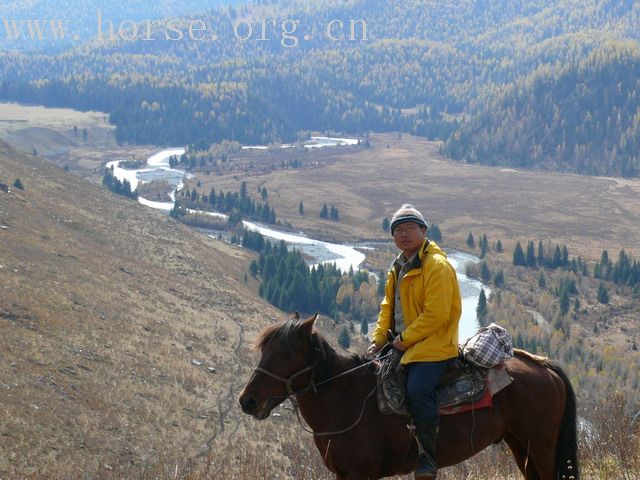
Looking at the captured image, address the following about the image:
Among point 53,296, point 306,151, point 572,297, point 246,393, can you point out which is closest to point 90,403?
point 53,296

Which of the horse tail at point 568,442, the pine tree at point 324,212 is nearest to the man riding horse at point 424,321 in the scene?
the horse tail at point 568,442

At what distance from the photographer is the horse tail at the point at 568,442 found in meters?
10.9

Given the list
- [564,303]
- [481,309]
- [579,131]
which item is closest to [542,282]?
[564,303]

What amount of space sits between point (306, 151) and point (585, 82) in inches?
2660

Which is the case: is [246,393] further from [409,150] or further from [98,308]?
[409,150]

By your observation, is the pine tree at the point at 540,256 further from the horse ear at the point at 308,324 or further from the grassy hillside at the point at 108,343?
the horse ear at the point at 308,324

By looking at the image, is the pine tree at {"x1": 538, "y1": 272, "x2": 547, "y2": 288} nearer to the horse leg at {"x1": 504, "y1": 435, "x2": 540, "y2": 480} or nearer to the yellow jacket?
the horse leg at {"x1": 504, "y1": 435, "x2": 540, "y2": 480}

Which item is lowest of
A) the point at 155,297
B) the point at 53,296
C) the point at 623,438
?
the point at 155,297

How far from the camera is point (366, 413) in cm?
1009

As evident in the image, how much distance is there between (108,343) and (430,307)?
96.2 feet

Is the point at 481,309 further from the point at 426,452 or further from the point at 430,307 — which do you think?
the point at 430,307

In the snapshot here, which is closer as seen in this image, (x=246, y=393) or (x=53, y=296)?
(x=246, y=393)

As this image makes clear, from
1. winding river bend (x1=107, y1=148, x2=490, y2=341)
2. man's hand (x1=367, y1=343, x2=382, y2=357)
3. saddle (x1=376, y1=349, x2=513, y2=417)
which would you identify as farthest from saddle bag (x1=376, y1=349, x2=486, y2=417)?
winding river bend (x1=107, y1=148, x2=490, y2=341)

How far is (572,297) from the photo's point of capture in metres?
73.3
